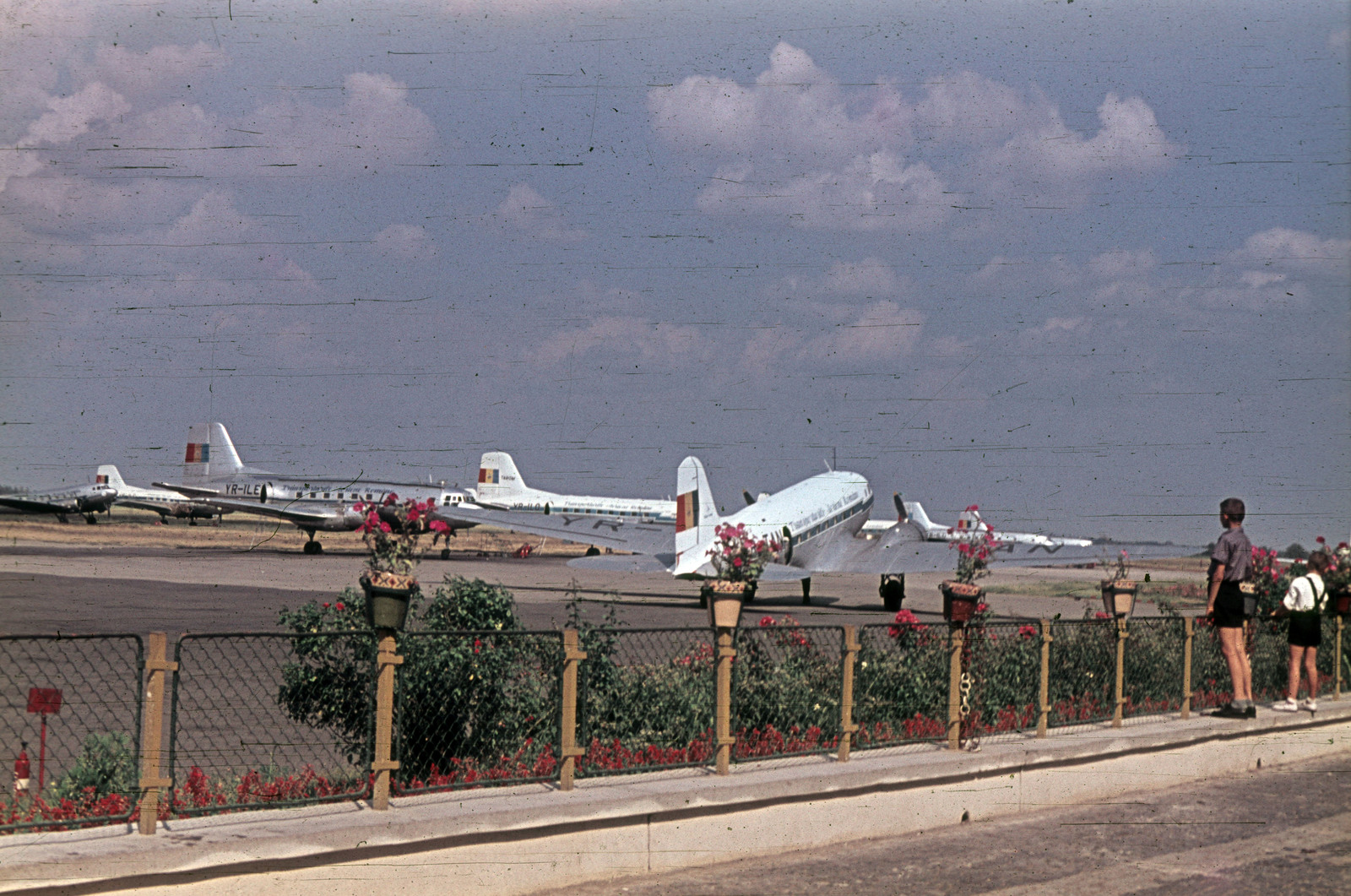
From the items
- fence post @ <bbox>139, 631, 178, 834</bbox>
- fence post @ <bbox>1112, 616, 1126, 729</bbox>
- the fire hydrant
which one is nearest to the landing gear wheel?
fence post @ <bbox>1112, 616, 1126, 729</bbox>

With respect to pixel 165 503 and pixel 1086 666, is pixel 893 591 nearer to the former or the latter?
pixel 1086 666

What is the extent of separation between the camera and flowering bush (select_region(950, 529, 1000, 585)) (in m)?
12.0

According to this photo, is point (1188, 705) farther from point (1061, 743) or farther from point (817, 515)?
point (817, 515)

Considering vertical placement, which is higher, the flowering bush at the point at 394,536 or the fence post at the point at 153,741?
the flowering bush at the point at 394,536

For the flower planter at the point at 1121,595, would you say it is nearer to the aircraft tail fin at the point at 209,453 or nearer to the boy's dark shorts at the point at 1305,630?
the boy's dark shorts at the point at 1305,630

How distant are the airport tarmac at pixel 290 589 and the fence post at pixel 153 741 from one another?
578 centimetres

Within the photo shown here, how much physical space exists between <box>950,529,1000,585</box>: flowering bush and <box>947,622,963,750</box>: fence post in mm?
901

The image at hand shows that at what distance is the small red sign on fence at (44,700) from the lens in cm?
706

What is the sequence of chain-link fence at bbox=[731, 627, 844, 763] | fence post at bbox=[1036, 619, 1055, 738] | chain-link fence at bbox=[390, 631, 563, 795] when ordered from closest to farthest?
chain-link fence at bbox=[390, 631, 563, 795]
chain-link fence at bbox=[731, 627, 844, 763]
fence post at bbox=[1036, 619, 1055, 738]

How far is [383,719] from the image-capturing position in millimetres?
7320

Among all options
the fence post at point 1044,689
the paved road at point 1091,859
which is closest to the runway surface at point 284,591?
the fence post at point 1044,689

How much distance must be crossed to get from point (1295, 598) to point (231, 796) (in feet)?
39.2

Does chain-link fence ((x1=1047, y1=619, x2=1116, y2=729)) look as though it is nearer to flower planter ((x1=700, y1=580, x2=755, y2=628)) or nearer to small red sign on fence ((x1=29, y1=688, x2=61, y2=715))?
flower planter ((x1=700, y1=580, x2=755, y2=628))

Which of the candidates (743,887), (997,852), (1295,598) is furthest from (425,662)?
(1295,598)
